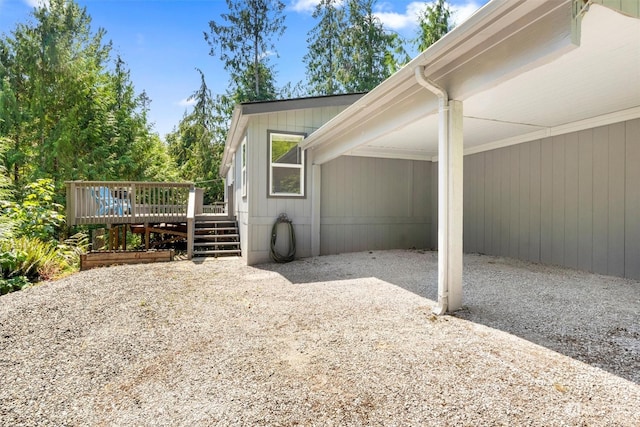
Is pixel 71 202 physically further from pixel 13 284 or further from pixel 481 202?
pixel 481 202

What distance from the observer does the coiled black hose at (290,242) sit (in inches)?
265

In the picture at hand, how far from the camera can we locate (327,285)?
474cm

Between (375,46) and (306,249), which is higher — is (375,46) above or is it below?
above

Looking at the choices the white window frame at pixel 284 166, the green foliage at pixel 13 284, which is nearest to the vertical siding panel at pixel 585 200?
the white window frame at pixel 284 166

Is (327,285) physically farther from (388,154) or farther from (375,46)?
(375,46)

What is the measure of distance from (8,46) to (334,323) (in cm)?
1878

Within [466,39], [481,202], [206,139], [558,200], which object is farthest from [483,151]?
[206,139]

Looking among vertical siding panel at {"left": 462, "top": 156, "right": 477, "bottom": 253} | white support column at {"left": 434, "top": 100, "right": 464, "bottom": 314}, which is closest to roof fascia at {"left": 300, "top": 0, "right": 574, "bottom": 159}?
white support column at {"left": 434, "top": 100, "right": 464, "bottom": 314}

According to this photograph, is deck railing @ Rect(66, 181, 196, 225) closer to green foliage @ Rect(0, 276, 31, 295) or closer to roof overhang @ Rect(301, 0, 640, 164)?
green foliage @ Rect(0, 276, 31, 295)

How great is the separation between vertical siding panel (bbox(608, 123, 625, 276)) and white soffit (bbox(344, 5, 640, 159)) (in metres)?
0.40

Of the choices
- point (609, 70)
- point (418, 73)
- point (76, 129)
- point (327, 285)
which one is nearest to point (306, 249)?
point (327, 285)

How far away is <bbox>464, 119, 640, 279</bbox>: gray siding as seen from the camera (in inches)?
185

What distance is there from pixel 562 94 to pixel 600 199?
7.14 feet

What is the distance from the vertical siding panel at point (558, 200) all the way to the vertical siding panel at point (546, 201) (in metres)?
0.05
